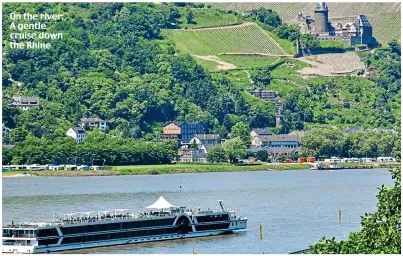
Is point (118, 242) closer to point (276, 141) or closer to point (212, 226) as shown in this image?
point (212, 226)

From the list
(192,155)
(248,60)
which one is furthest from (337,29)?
(192,155)

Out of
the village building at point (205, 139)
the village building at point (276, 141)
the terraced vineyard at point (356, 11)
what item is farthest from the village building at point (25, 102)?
the terraced vineyard at point (356, 11)

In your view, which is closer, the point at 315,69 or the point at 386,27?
the point at 315,69

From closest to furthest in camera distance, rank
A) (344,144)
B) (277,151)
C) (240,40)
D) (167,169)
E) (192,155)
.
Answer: (167,169) → (192,155) → (344,144) → (277,151) → (240,40)

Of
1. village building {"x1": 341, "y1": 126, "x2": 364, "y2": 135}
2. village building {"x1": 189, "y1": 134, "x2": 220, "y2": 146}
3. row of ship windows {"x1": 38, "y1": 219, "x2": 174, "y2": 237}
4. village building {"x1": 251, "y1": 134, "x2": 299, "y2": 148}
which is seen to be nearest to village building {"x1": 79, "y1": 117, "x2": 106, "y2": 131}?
village building {"x1": 189, "y1": 134, "x2": 220, "y2": 146}

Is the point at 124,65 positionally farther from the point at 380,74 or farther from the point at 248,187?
the point at 248,187

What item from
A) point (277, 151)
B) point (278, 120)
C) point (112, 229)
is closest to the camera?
point (112, 229)

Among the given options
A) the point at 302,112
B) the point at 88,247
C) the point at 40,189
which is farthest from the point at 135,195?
the point at 302,112
